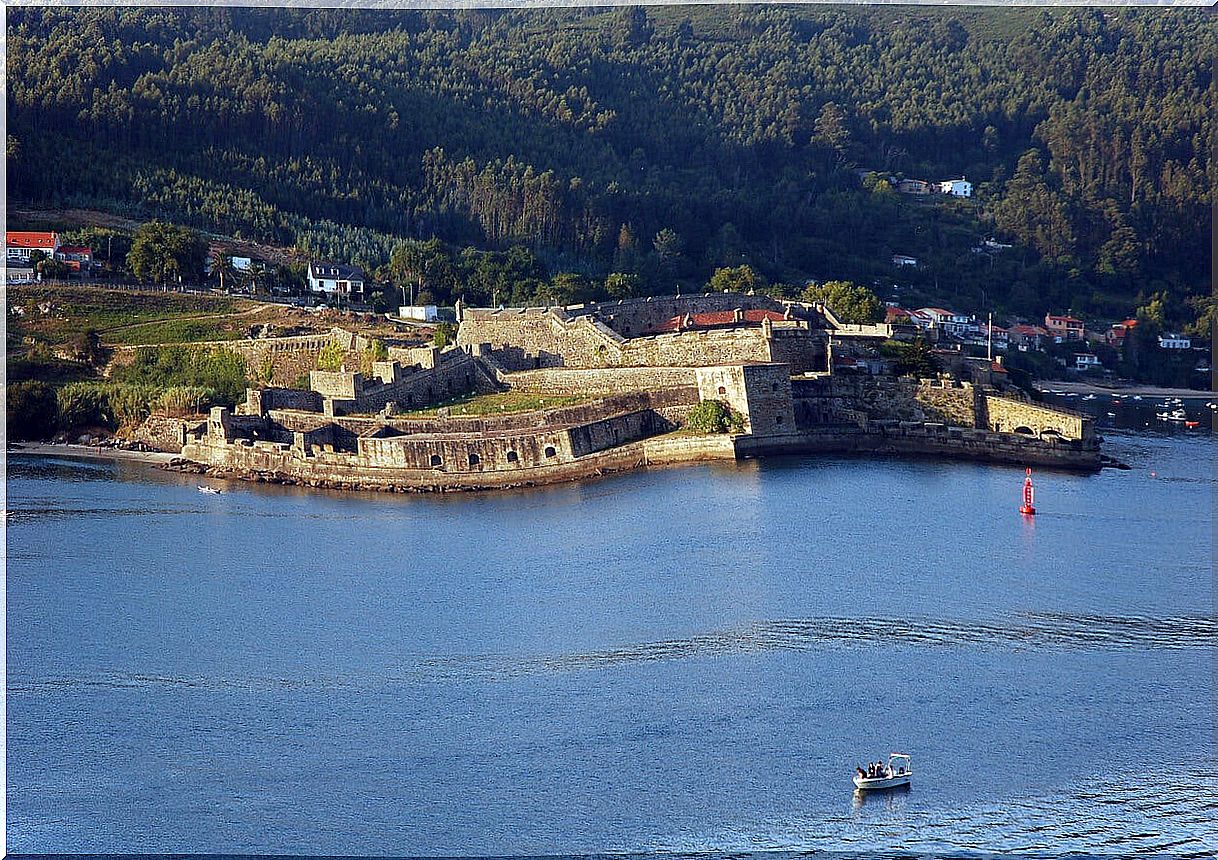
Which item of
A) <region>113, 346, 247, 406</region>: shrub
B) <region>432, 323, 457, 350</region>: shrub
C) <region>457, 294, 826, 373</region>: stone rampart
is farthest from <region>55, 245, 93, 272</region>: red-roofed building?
<region>457, 294, 826, 373</region>: stone rampart

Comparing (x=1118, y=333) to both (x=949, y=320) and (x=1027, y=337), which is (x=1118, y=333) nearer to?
(x=1027, y=337)

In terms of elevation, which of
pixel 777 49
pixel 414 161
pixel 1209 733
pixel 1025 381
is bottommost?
pixel 1209 733

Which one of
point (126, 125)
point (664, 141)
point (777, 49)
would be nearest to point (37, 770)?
point (126, 125)

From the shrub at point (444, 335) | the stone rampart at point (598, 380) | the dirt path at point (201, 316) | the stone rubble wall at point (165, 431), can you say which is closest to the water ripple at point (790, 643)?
the stone rampart at point (598, 380)

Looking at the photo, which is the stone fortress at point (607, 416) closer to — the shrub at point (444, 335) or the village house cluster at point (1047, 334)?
the shrub at point (444, 335)

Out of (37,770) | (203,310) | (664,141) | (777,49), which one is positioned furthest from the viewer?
(777,49)

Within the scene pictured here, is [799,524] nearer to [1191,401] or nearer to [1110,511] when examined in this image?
[1110,511]
